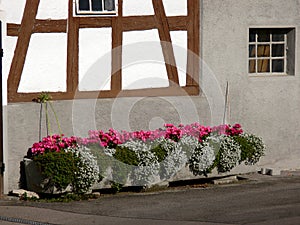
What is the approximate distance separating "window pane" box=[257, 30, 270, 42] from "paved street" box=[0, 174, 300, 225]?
9.69ft

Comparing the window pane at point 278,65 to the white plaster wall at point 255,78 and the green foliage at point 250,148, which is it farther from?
the green foliage at point 250,148

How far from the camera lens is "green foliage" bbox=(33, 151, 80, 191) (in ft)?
35.3

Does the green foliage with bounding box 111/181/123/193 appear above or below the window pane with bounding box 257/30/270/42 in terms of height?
below

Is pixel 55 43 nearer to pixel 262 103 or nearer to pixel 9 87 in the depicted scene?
pixel 9 87

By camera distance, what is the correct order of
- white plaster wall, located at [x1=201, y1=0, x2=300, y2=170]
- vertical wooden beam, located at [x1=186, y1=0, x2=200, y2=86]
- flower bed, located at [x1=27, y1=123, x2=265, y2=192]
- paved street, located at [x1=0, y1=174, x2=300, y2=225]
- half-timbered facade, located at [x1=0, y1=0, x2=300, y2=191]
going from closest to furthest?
paved street, located at [x1=0, y1=174, x2=300, y2=225], flower bed, located at [x1=27, y1=123, x2=265, y2=192], half-timbered facade, located at [x1=0, y1=0, x2=300, y2=191], vertical wooden beam, located at [x1=186, y1=0, x2=200, y2=86], white plaster wall, located at [x1=201, y1=0, x2=300, y2=170]

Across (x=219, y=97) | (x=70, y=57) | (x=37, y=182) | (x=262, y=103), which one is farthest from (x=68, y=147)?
(x=262, y=103)

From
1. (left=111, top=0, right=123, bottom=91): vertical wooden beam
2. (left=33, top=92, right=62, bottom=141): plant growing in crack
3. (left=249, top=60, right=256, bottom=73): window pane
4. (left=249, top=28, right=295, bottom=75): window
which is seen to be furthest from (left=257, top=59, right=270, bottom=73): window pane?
(left=33, top=92, right=62, bottom=141): plant growing in crack

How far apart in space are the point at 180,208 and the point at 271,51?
458cm

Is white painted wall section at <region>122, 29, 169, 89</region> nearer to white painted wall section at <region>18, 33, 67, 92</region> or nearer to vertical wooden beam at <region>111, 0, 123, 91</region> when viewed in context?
vertical wooden beam at <region>111, 0, 123, 91</region>

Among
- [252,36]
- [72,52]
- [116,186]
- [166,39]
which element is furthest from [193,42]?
[116,186]

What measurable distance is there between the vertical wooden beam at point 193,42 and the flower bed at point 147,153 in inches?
33.2

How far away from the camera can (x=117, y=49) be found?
1208 cm

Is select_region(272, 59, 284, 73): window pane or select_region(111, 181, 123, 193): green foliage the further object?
select_region(272, 59, 284, 73): window pane

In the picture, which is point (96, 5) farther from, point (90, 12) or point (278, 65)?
point (278, 65)
